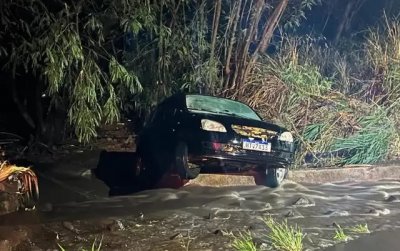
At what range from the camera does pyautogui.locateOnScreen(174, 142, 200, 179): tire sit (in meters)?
6.43

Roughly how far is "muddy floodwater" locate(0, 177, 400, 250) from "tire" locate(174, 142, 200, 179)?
24cm

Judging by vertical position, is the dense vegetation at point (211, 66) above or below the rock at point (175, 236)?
above

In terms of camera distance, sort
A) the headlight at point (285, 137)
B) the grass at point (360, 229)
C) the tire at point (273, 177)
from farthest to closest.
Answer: the tire at point (273, 177) → the headlight at point (285, 137) → the grass at point (360, 229)

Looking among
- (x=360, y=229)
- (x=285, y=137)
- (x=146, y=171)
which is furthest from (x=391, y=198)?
(x=146, y=171)

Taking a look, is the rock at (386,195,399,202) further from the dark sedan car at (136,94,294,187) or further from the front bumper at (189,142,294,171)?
the front bumper at (189,142,294,171)

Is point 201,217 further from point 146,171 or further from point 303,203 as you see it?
point 146,171

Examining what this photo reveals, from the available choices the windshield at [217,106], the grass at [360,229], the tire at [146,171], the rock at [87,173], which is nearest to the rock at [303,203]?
the grass at [360,229]

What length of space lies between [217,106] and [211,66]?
2.11m

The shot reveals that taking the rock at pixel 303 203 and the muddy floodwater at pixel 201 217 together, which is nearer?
the muddy floodwater at pixel 201 217

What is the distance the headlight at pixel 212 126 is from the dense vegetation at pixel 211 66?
149 centimetres

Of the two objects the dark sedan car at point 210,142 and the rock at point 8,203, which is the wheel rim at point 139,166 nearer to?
the dark sedan car at point 210,142

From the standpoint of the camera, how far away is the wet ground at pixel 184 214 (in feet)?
14.7

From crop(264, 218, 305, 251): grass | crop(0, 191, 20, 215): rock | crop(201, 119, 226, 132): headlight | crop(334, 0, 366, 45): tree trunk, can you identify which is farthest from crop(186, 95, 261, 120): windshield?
crop(334, 0, 366, 45): tree trunk

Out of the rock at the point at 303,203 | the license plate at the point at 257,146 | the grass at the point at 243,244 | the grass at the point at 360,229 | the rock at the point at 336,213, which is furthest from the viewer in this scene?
the license plate at the point at 257,146
